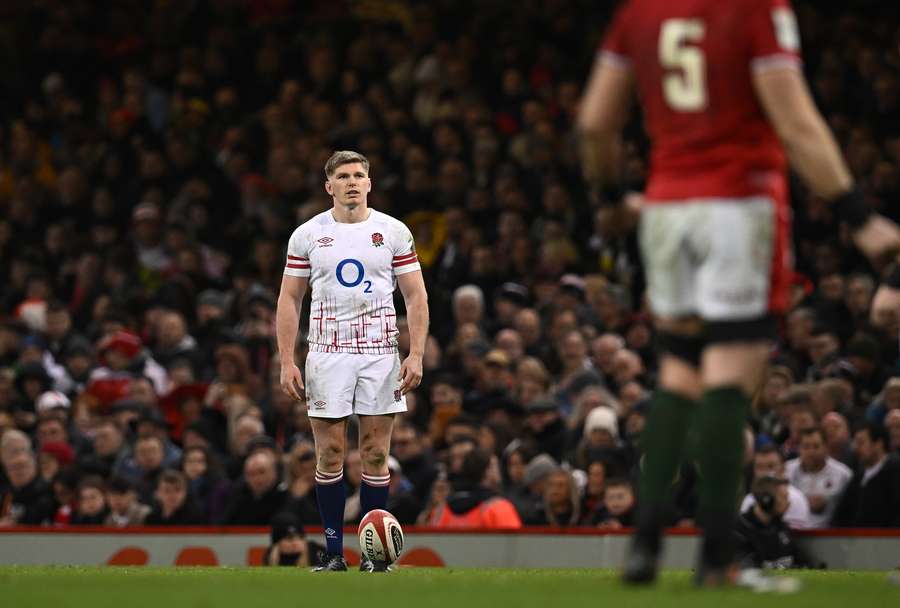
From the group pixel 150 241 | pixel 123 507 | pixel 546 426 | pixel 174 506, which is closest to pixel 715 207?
pixel 174 506

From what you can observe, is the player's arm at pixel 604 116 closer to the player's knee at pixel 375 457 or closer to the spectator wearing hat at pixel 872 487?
the player's knee at pixel 375 457

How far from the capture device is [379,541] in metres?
10.3

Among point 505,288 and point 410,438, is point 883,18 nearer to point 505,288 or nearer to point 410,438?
point 505,288

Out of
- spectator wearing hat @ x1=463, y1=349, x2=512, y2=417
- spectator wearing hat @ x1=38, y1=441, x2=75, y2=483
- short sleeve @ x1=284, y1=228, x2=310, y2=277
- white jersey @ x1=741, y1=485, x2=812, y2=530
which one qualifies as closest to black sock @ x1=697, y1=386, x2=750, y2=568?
short sleeve @ x1=284, y1=228, x2=310, y2=277

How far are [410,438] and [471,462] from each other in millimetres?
1353

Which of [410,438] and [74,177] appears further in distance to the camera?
[74,177]

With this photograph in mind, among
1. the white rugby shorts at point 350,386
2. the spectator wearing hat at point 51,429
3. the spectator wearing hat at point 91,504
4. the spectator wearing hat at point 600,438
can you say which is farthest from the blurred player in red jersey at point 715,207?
the spectator wearing hat at point 51,429

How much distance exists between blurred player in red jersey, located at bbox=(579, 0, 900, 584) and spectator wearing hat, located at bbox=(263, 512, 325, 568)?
6.65m

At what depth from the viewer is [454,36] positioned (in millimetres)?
22219

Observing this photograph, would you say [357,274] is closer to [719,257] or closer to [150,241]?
[719,257]

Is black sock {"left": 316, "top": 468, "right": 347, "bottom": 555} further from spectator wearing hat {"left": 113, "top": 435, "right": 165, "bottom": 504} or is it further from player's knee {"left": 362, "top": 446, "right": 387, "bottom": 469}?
spectator wearing hat {"left": 113, "top": 435, "right": 165, "bottom": 504}

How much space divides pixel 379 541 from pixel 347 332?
1349 mm

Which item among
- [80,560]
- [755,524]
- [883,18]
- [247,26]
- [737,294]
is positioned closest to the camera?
[737,294]

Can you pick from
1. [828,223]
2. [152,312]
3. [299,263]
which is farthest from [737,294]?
[152,312]
